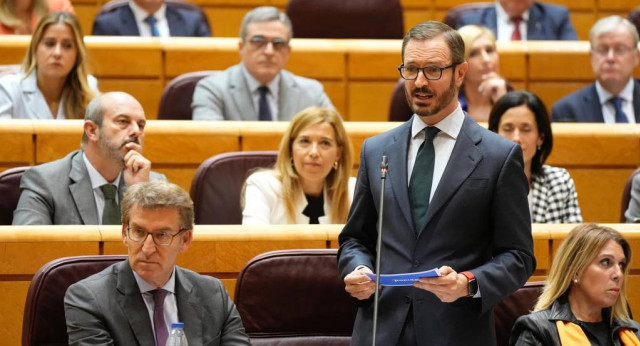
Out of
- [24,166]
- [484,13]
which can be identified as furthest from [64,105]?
[484,13]

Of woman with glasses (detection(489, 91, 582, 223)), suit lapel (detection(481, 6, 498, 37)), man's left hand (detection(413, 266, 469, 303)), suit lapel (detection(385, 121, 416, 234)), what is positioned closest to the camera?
man's left hand (detection(413, 266, 469, 303))

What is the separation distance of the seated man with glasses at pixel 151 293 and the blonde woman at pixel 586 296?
491 millimetres

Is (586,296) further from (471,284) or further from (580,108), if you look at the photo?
(580,108)

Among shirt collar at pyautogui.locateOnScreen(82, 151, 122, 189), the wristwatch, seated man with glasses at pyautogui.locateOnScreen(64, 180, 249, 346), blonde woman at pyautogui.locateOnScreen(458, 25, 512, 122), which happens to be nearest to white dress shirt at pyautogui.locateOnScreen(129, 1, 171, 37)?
blonde woman at pyautogui.locateOnScreen(458, 25, 512, 122)

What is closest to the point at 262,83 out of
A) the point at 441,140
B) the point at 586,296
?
the point at 586,296

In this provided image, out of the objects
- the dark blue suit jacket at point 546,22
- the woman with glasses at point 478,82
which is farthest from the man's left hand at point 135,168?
the dark blue suit jacket at point 546,22

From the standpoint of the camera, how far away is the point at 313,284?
1.73 meters

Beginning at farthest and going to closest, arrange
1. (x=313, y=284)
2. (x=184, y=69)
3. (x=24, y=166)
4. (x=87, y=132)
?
(x=184, y=69), (x=24, y=166), (x=87, y=132), (x=313, y=284)

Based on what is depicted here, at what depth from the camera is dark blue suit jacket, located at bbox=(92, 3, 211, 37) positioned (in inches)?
130

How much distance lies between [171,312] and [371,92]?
1.66m

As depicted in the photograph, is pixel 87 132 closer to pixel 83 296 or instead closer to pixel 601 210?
pixel 83 296

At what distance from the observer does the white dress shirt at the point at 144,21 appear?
3.32m

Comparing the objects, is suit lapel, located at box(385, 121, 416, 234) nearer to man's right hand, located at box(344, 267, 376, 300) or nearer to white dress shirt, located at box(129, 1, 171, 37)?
man's right hand, located at box(344, 267, 376, 300)

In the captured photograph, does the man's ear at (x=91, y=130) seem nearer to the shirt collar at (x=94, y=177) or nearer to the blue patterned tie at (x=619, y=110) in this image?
the shirt collar at (x=94, y=177)
